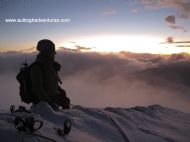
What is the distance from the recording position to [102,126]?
626 centimetres

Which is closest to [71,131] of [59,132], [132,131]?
[59,132]

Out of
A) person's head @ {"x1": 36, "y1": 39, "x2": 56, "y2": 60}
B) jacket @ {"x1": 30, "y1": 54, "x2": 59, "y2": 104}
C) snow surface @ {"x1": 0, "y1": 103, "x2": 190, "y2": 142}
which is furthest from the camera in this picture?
person's head @ {"x1": 36, "y1": 39, "x2": 56, "y2": 60}

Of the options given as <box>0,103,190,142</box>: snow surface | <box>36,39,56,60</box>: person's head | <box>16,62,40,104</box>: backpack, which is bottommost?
<box>0,103,190,142</box>: snow surface

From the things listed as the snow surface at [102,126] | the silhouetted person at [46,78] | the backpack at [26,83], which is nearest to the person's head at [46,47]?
the silhouetted person at [46,78]

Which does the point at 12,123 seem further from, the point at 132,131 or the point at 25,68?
the point at 25,68

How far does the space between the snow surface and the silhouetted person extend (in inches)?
53.7

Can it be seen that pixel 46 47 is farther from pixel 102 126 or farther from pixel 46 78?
pixel 102 126

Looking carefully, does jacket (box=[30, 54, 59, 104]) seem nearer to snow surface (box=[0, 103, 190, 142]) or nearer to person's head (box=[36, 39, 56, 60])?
person's head (box=[36, 39, 56, 60])

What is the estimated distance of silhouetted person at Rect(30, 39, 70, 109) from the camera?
811cm

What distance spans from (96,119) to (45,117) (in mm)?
1119

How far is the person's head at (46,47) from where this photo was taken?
8.83m

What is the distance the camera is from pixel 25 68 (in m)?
8.41

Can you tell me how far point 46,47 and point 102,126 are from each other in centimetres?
342

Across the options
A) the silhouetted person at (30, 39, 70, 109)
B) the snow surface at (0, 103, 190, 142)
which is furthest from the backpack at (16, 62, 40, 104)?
the snow surface at (0, 103, 190, 142)
